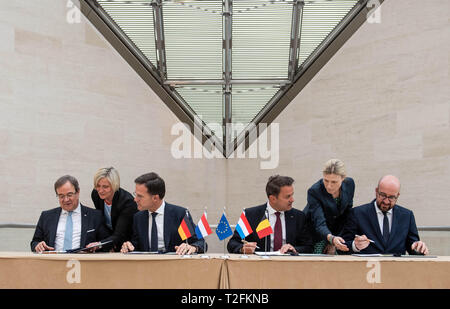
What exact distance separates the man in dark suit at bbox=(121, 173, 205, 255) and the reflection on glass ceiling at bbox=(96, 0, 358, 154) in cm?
623

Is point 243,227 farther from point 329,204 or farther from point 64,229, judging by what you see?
point 64,229

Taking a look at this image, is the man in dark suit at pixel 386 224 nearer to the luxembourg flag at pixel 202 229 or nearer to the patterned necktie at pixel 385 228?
the patterned necktie at pixel 385 228

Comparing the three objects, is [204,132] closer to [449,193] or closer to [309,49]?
[309,49]

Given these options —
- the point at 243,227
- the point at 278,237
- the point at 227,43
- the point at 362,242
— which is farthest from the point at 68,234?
the point at 227,43

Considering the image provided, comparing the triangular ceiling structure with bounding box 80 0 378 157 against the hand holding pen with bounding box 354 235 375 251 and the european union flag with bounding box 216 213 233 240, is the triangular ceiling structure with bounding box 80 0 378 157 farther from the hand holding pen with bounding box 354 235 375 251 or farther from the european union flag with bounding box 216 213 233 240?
the hand holding pen with bounding box 354 235 375 251

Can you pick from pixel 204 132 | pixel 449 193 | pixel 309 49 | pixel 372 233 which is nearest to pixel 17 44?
pixel 204 132

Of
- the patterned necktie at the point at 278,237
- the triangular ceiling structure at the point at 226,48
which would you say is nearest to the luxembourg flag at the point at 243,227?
the patterned necktie at the point at 278,237

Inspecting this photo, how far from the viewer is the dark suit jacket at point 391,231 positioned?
5195 mm

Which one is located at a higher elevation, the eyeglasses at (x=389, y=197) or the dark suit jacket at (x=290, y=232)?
the eyeglasses at (x=389, y=197)

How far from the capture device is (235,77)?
12.2 meters

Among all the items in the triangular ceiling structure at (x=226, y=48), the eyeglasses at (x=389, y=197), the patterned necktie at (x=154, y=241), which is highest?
the triangular ceiling structure at (x=226, y=48)

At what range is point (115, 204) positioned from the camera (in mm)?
5852

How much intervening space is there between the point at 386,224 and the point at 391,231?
0.08m
